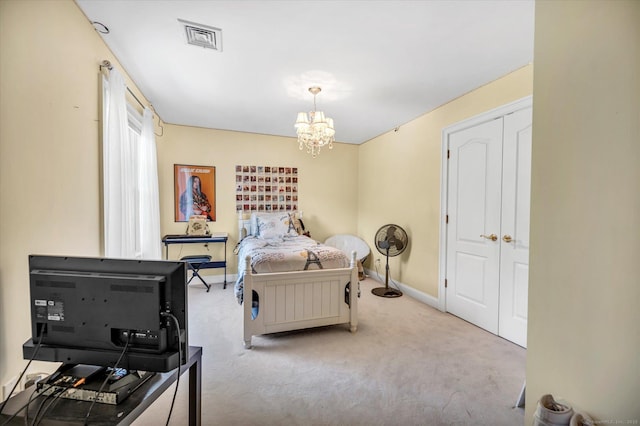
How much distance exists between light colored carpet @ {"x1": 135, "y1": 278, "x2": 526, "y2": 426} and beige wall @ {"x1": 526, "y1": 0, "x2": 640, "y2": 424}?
52cm

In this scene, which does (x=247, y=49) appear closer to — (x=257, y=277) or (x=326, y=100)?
(x=326, y=100)

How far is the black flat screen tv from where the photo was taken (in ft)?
2.70

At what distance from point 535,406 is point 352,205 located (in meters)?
3.92

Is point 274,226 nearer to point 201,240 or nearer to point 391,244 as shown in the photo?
point 201,240

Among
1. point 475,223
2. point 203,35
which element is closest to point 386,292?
point 475,223

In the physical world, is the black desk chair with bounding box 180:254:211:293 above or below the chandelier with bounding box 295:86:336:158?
below

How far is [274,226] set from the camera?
3.93m

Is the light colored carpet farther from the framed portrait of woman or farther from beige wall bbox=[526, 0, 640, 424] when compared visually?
the framed portrait of woman

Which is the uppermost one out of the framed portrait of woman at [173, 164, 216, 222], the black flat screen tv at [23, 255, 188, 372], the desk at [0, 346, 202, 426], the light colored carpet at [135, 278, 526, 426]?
the framed portrait of woman at [173, 164, 216, 222]

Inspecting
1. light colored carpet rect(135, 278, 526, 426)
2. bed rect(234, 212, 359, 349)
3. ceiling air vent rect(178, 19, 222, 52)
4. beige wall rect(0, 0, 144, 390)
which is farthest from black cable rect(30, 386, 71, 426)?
ceiling air vent rect(178, 19, 222, 52)

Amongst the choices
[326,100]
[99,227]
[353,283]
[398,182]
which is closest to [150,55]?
[99,227]

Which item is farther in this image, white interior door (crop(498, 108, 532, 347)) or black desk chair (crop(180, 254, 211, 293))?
black desk chair (crop(180, 254, 211, 293))

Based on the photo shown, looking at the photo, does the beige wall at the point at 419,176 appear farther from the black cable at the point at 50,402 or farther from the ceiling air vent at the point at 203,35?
the black cable at the point at 50,402

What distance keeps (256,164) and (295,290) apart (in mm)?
2616
